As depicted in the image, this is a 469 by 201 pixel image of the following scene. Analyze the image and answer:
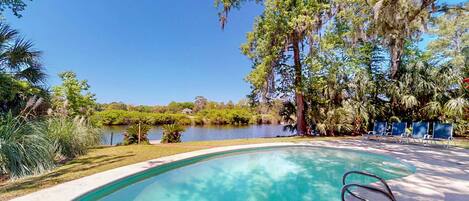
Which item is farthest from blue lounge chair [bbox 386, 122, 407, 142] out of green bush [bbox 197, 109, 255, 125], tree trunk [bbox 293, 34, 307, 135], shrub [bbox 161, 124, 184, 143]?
green bush [bbox 197, 109, 255, 125]

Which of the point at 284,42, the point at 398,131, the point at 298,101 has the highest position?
the point at 284,42

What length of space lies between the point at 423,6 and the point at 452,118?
6854 mm

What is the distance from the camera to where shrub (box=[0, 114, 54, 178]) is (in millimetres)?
4266

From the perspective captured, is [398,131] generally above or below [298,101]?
below

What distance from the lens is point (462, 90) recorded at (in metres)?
10.8

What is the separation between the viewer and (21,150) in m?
4.39

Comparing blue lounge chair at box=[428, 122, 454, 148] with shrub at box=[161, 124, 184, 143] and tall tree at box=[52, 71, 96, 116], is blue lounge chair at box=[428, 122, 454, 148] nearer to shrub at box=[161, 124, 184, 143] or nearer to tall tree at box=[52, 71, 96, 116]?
shrub at box=[161, 124, 184, 143]

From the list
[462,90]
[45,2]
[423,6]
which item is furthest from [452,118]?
[45,2]

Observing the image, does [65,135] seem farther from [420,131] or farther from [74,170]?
[420,131]

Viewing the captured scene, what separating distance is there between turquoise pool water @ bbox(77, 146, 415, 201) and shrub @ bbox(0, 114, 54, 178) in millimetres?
1725

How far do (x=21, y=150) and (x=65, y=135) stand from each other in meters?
1.81

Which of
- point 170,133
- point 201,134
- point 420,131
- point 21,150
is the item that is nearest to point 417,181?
point 420,131

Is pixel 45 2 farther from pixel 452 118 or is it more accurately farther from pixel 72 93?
pixel 452 118

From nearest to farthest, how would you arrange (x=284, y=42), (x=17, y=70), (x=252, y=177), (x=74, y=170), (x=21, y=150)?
(x=21, y=150), (x=74, y=170), (x=252, y=177), (x=17, y=70), (x=284, y=42)
